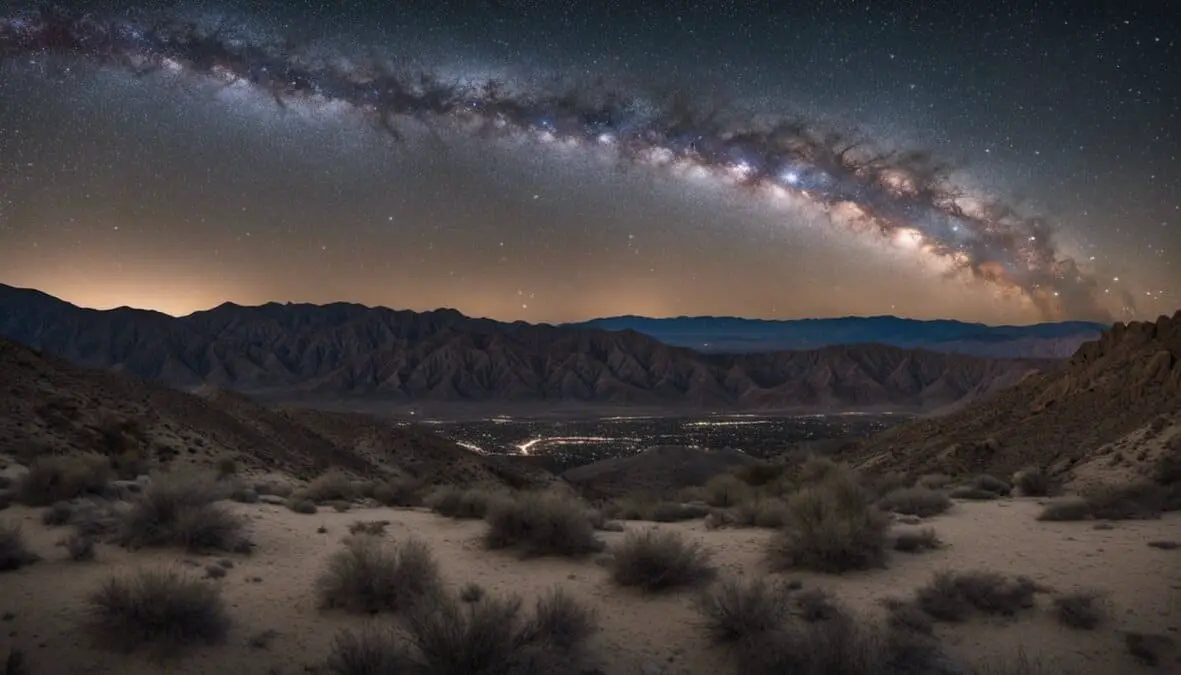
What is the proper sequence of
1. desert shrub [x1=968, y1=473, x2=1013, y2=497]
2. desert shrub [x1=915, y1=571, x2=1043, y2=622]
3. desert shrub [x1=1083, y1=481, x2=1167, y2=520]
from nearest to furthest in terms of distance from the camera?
desert shrub [x1=915, y1=571, x2=1043, y2=622] < desert shrub [x1=1083, y1=481, x2=1167, y2=520] < desert shrub [x1=968, y1=473, x2=1013, y2=497]

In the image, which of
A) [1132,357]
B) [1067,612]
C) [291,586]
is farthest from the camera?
[1132,357]

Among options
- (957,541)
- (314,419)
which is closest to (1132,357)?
(957,541)

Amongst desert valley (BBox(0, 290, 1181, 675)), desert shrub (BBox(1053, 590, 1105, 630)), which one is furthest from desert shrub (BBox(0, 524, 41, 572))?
desert shrub (BBox(1053, 590, 1105, 630))

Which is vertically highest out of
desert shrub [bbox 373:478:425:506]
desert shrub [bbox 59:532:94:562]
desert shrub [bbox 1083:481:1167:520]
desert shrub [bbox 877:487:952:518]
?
desert shrub [bbox 59:532:94:562]

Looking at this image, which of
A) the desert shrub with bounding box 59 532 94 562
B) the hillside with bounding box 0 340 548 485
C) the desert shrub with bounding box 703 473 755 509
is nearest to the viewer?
the desert shrub with bounding box 59 532 94 562

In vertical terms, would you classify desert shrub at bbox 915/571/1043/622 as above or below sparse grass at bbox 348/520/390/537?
above

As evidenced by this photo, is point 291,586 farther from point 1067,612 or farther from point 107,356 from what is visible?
point 107,356

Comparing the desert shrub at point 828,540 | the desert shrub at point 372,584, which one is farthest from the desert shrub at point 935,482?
the desert shrub at point 372,584

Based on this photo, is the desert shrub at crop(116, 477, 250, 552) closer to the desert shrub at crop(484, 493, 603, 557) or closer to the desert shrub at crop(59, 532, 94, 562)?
the desert shrub at crop(59, 532, 94, 562)
